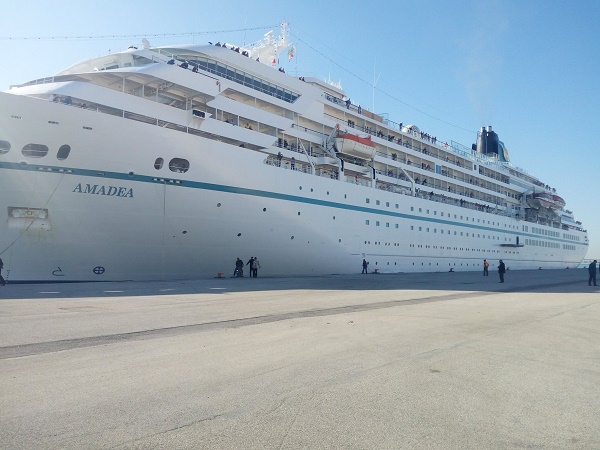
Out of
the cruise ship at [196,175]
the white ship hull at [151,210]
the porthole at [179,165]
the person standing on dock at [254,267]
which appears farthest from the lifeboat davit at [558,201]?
the porthole at [179,165]

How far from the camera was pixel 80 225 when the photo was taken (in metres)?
15.2

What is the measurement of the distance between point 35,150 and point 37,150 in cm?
6

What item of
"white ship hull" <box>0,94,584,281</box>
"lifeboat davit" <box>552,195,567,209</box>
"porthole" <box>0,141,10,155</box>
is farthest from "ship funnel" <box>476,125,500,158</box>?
"porthole" <box>0,141,10,155</box>

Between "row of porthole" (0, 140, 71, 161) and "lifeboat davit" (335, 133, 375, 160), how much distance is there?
15762 mm

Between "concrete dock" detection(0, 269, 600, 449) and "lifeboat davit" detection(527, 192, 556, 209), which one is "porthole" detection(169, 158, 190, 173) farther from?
"lifeboat davit" detection(527, 192, 556, 209)

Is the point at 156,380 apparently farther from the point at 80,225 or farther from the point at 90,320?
the point at 80,225

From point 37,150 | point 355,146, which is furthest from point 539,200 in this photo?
point 37,150

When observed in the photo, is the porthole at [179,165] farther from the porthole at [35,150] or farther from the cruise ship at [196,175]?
the porthole at [35,150]

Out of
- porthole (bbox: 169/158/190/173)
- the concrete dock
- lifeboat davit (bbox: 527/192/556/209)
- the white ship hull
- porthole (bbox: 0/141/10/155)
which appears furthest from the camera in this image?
lifeboat davit (bbox: 527/192/556/209)

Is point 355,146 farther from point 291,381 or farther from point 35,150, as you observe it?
point 291,381

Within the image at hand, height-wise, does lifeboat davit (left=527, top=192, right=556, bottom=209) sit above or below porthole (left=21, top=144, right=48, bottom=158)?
above

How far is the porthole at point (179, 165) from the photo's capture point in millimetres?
16969

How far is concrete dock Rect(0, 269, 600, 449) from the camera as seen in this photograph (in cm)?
306

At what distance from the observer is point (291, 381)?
429cm
